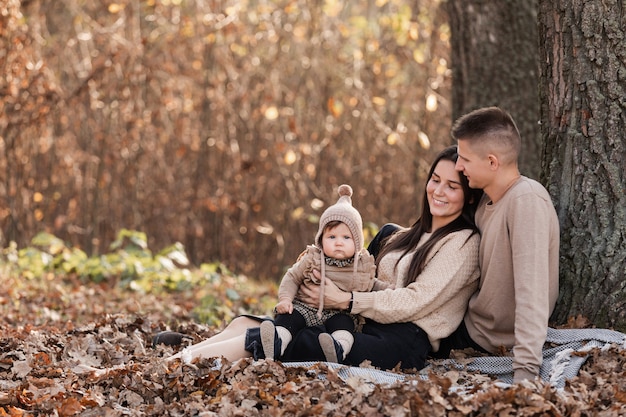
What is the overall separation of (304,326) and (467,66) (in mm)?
3623

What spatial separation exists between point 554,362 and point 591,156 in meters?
1.17

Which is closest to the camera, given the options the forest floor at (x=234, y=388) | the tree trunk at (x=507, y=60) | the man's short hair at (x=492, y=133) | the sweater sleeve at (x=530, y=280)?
the forest floor at (x=234, y=388)

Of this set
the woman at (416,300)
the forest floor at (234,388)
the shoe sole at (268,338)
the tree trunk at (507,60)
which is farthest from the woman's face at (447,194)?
the tree trunk at (507,60)

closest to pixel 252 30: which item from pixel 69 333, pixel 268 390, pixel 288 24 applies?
pixel 288 24

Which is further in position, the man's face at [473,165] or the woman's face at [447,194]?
the woman's face at [447,194]

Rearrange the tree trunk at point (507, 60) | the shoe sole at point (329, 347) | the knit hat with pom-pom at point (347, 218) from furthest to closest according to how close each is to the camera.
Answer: the tree trunk at point (507, 60)
the knit hat with pom-pom at point (347, 218)
the shoe sole at point (329, 347)

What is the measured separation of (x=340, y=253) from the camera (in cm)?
464

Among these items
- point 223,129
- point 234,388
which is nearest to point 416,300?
point 234,388

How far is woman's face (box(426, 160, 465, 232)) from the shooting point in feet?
15.8

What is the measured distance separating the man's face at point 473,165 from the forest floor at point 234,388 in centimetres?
100

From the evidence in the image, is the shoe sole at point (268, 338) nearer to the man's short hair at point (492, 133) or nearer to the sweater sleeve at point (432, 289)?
the sweater sleeve at point (432, 289)

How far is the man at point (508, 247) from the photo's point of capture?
166 inches

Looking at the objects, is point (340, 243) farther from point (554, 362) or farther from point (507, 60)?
point (507, 60)

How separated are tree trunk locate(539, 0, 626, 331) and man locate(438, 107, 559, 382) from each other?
0.70ft
